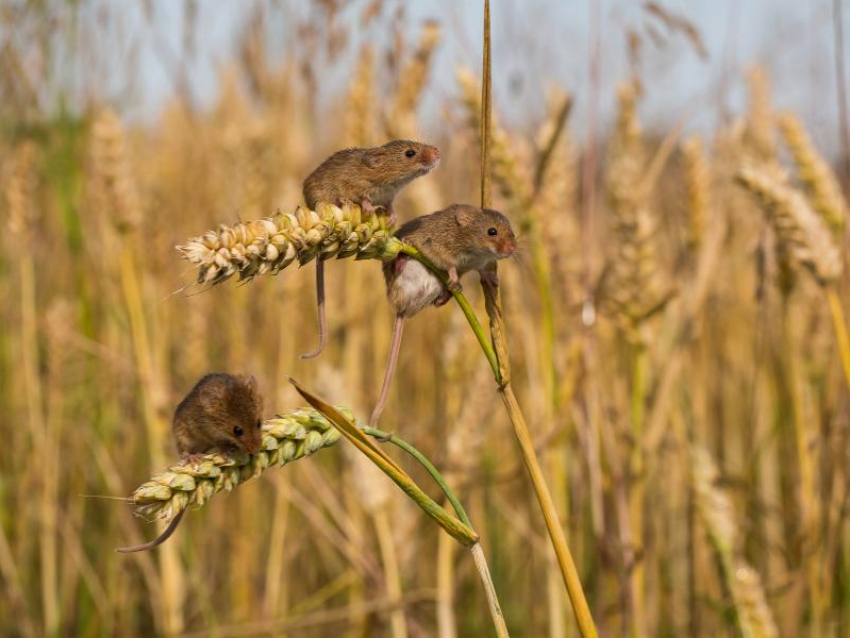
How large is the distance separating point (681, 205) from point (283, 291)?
1.31m

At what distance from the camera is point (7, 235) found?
398 centimetres

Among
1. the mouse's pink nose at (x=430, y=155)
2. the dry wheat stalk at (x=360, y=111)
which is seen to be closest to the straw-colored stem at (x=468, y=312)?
the mouse's pink nose at (x=430, y=155)

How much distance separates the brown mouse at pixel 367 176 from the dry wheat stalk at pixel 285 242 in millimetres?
156

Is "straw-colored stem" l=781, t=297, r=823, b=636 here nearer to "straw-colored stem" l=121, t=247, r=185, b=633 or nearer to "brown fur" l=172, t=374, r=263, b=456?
"brown fur" l=172, t=374, r=263, b=456

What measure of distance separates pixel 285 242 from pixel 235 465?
9.8 inches

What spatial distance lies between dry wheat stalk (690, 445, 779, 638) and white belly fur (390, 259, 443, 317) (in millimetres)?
1132

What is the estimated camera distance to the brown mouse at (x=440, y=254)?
121cm

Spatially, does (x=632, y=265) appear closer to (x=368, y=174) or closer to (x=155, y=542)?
(x=368, y=174)

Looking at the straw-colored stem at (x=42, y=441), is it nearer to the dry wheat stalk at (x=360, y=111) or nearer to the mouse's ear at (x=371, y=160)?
the dry wheat stalk at (x=360, y=111)

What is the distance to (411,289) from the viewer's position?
1243 mm

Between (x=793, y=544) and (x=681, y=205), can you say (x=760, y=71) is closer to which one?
(x=681, y=205)

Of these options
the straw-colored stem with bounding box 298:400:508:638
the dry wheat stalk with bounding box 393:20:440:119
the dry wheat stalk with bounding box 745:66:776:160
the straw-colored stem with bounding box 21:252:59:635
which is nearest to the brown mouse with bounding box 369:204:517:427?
the straw-colored stem with bounding box 298:400:508:638

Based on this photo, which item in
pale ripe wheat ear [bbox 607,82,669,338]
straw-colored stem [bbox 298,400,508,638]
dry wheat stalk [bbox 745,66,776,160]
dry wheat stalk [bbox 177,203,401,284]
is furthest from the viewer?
dry wheat stalk [bbox 745,66,776,160]

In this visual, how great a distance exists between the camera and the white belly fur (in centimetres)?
124
